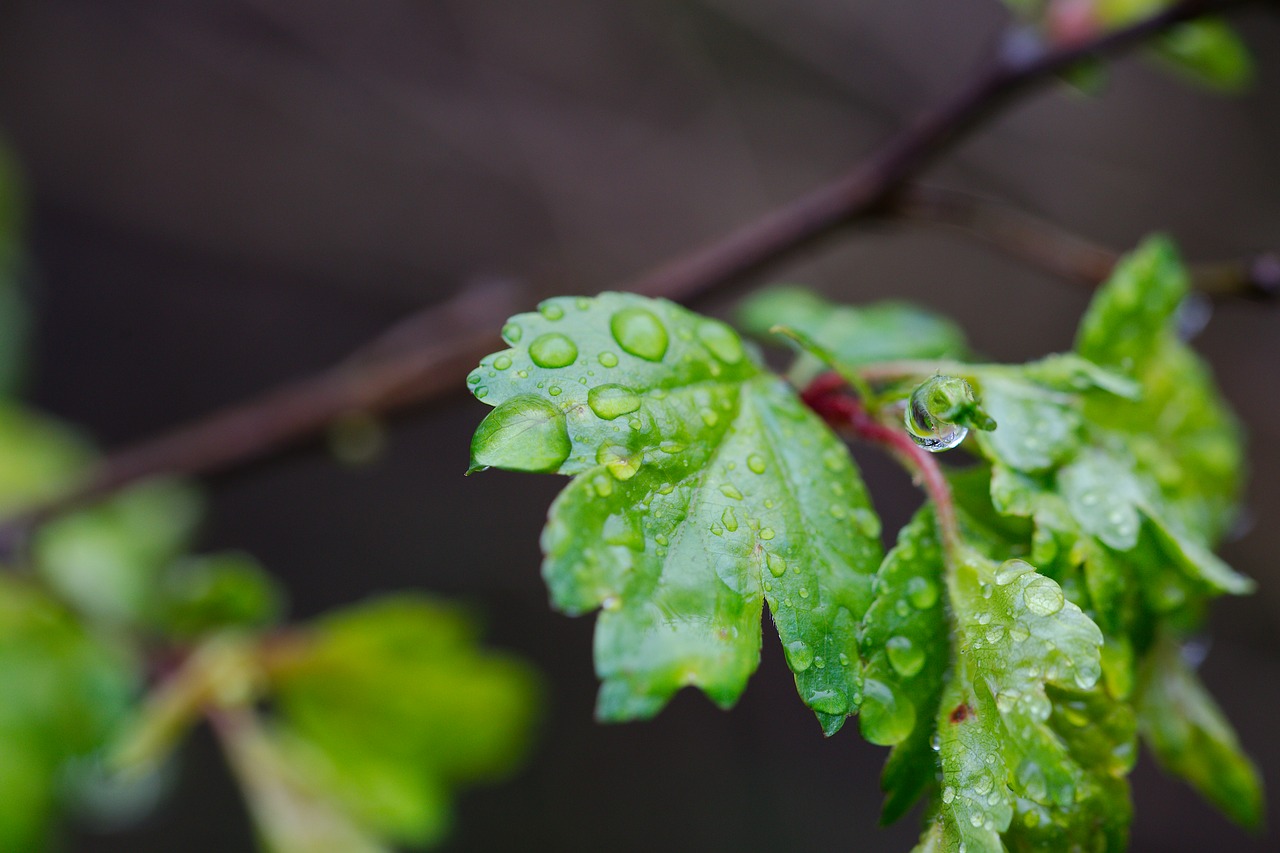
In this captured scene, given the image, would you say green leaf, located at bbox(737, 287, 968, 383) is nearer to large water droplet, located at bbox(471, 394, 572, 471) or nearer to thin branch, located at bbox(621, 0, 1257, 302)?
thin branch, located at bbox(621, 0, 1257, 302)

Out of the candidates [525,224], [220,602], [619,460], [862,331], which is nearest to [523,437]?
[619,460]

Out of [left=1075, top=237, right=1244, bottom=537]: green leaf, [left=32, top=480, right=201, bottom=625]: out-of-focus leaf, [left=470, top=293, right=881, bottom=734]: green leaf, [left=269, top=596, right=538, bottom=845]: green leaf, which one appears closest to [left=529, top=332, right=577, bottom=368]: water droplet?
[left=470, top=293, right=881, bottom=734]: green leaf

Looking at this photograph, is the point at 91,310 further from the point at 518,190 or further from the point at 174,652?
the point at 174,652

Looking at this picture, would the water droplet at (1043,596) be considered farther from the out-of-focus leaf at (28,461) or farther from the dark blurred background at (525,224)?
→ the dark blurred background at (525,224)

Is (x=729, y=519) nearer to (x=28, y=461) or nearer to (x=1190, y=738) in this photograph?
(x=1190, y=738)

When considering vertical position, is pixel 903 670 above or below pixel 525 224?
above

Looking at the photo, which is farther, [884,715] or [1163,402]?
[1163,402]
